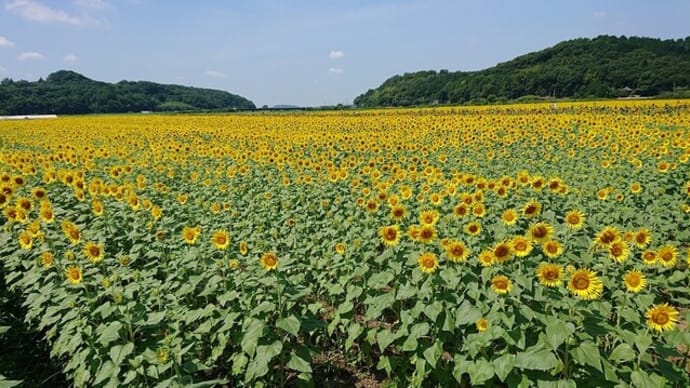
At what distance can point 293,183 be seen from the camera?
7.61 meters

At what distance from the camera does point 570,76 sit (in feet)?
196

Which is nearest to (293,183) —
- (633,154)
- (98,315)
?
(98,315)

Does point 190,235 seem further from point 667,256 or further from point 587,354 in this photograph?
point 667,256

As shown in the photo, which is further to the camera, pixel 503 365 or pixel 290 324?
pixel 290 324

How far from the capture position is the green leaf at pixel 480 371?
8.27 ft

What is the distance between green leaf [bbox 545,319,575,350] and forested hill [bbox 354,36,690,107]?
185ft

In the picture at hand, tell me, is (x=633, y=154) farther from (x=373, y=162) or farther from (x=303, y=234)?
(x=303, y=234)

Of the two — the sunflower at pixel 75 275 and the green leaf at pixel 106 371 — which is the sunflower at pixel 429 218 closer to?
the green leaf at pixel 106 371

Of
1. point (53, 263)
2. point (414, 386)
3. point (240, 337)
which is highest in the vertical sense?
point (53, 263)

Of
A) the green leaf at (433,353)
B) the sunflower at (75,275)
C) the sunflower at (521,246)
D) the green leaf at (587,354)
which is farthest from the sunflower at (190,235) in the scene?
the green leaf at (587,354)

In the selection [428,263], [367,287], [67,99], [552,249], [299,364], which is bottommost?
[299,364]

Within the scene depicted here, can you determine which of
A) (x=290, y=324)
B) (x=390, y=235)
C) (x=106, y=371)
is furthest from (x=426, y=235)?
(x=106, y=371)

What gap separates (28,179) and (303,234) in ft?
19.8

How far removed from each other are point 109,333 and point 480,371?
245 centimetres
